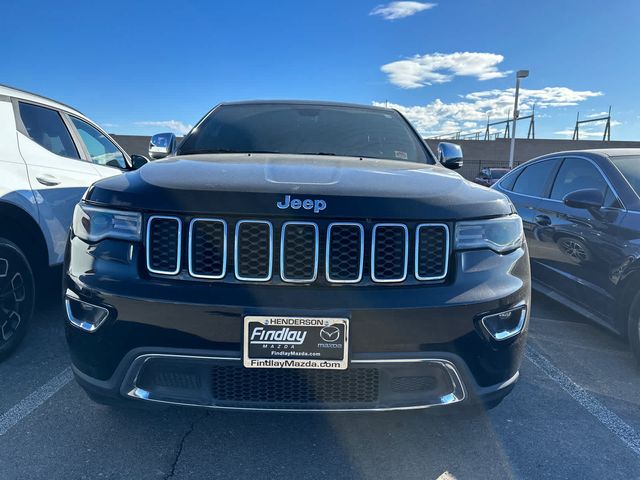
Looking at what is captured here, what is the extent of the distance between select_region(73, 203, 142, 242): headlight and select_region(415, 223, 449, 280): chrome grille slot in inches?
45.4

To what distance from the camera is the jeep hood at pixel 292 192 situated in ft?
6.34

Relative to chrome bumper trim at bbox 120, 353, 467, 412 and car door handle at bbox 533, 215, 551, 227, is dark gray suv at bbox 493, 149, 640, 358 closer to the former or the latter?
car door handle at bbox 533, 215, 551, 227

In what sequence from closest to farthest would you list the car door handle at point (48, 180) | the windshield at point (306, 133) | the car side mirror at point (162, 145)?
the windshield at point (306, 133), the car side mirror at point (162, 145), the car door handle at point (48, 180)

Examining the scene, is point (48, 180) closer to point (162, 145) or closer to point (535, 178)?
point (162, 145)

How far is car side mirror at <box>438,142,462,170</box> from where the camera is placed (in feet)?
11.2

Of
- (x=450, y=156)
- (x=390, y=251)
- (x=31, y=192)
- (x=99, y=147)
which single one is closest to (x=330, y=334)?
(x=390, y=251)

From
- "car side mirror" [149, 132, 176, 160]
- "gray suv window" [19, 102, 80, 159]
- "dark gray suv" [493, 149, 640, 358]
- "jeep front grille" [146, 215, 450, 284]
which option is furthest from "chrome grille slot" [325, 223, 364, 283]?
"gray suv window" [19, 102, 80, 159]

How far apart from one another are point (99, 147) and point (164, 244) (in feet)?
11.3

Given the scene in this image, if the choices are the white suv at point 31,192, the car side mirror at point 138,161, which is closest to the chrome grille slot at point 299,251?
the white suv at point 31,192

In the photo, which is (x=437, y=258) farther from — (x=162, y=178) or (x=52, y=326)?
(x=52, y=326)

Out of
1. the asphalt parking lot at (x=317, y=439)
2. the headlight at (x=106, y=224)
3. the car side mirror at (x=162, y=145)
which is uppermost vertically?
the car side mirror at (x=162, y=145)

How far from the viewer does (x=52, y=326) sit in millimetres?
3855

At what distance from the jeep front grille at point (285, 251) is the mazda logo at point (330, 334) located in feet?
0.66

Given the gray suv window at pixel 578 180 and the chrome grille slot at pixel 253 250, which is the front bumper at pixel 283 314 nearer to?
the chrome grille slot at pixel 253 250
